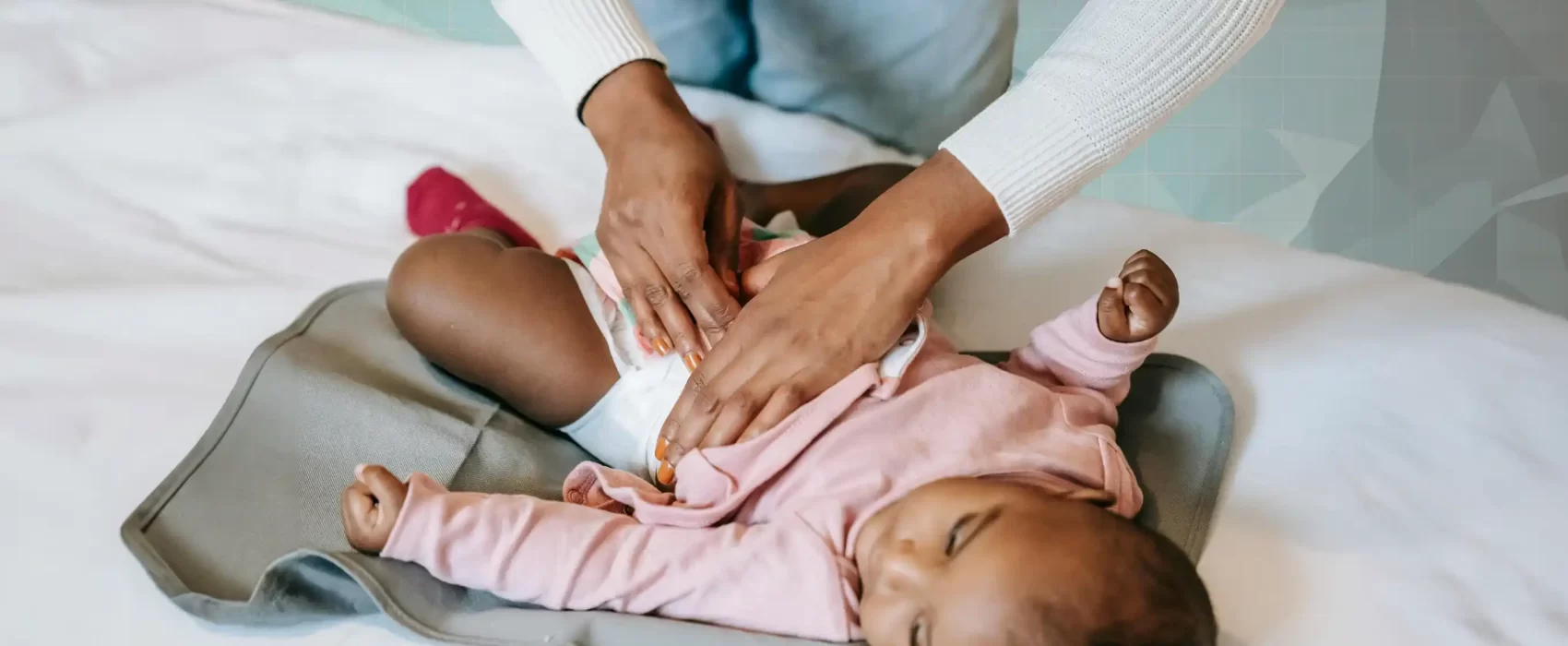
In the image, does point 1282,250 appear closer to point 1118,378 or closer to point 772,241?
point 1118,378

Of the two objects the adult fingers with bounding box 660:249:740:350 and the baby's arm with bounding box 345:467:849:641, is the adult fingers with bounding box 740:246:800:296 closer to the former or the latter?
the adult fingers with bounding box 660:249:740:350

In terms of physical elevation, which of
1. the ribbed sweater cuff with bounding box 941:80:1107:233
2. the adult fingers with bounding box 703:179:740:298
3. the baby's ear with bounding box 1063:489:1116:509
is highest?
the ribbed sweater cuff with bounding box 941:80:1107:233

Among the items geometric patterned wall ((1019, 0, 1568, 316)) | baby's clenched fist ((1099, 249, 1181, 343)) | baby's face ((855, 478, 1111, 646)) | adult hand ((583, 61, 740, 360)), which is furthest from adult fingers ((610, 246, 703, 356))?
geometric patterned wall ((1019, 0, 1568, 316))

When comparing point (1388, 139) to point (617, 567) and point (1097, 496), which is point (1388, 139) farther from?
point (617, 567)

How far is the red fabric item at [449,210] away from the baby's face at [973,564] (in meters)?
0.50

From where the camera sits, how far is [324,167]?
1.19m

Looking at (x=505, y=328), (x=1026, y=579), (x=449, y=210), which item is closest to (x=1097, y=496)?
(x=1026, y=579)

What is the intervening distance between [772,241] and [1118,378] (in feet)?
1.03

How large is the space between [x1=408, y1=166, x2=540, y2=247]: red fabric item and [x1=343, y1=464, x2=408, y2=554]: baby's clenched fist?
1.13ft

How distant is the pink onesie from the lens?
2.38 feet

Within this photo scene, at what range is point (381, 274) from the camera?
3.54 feet

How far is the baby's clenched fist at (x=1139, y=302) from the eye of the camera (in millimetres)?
844

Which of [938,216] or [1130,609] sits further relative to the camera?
[938,216]

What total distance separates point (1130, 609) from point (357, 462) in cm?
58
